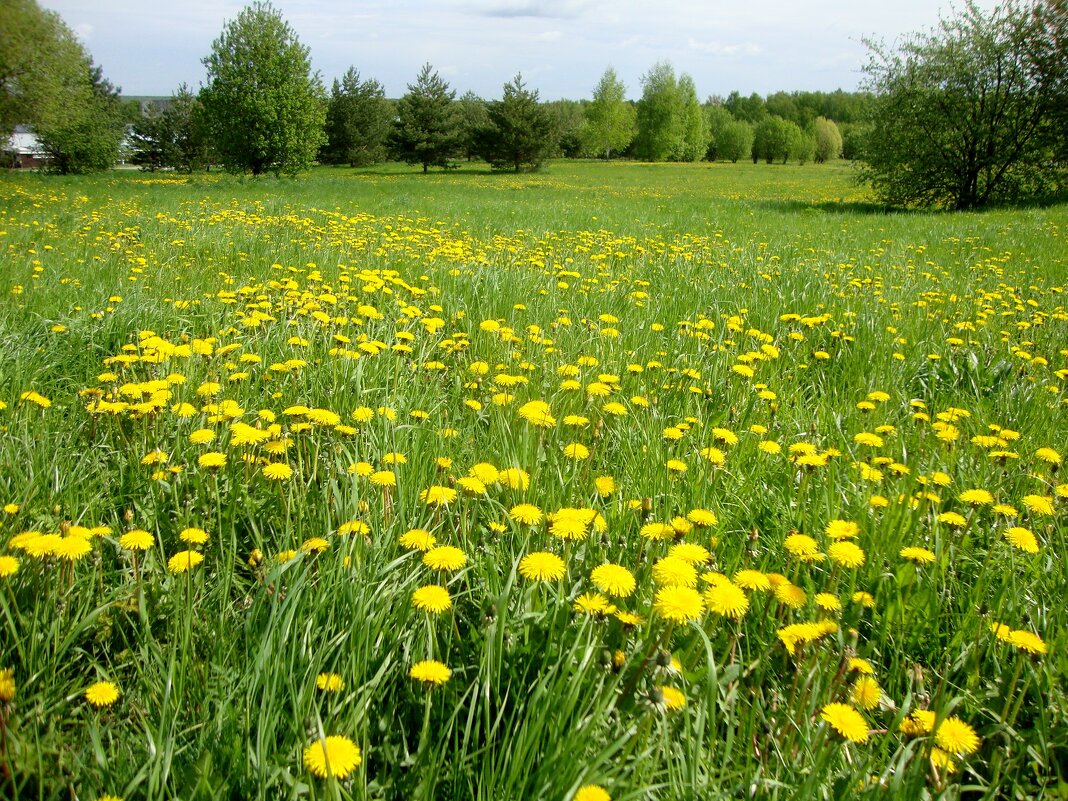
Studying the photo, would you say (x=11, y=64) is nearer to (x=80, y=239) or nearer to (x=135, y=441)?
(x=80, y=239)

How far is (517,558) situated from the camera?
5.08ft

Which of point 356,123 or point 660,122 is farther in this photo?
point 660,122

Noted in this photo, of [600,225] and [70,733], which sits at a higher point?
[600,225]

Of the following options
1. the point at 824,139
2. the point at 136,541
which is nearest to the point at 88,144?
the point at 136,541

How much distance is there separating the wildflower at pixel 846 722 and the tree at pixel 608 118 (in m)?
71.4

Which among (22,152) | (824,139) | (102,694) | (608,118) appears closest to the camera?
(102,694)

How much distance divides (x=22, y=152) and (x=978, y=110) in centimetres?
6709

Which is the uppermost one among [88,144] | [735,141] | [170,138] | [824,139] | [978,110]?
[824,139]

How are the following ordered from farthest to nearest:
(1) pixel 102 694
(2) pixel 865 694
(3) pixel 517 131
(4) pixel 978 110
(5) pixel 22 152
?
(5) pixel 22 152 < (3) pixel 517 131 < (4) pixel 978 110 < (2) pixel 865 694 < (1) pixel 102 694

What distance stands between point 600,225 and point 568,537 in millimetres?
9312

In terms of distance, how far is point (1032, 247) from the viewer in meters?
8.31

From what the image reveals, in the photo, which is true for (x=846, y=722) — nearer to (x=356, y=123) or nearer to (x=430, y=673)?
(x=430, y=673)

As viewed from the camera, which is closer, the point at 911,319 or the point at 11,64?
the point at 911,319

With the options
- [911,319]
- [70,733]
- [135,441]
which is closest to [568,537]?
[70,733]
